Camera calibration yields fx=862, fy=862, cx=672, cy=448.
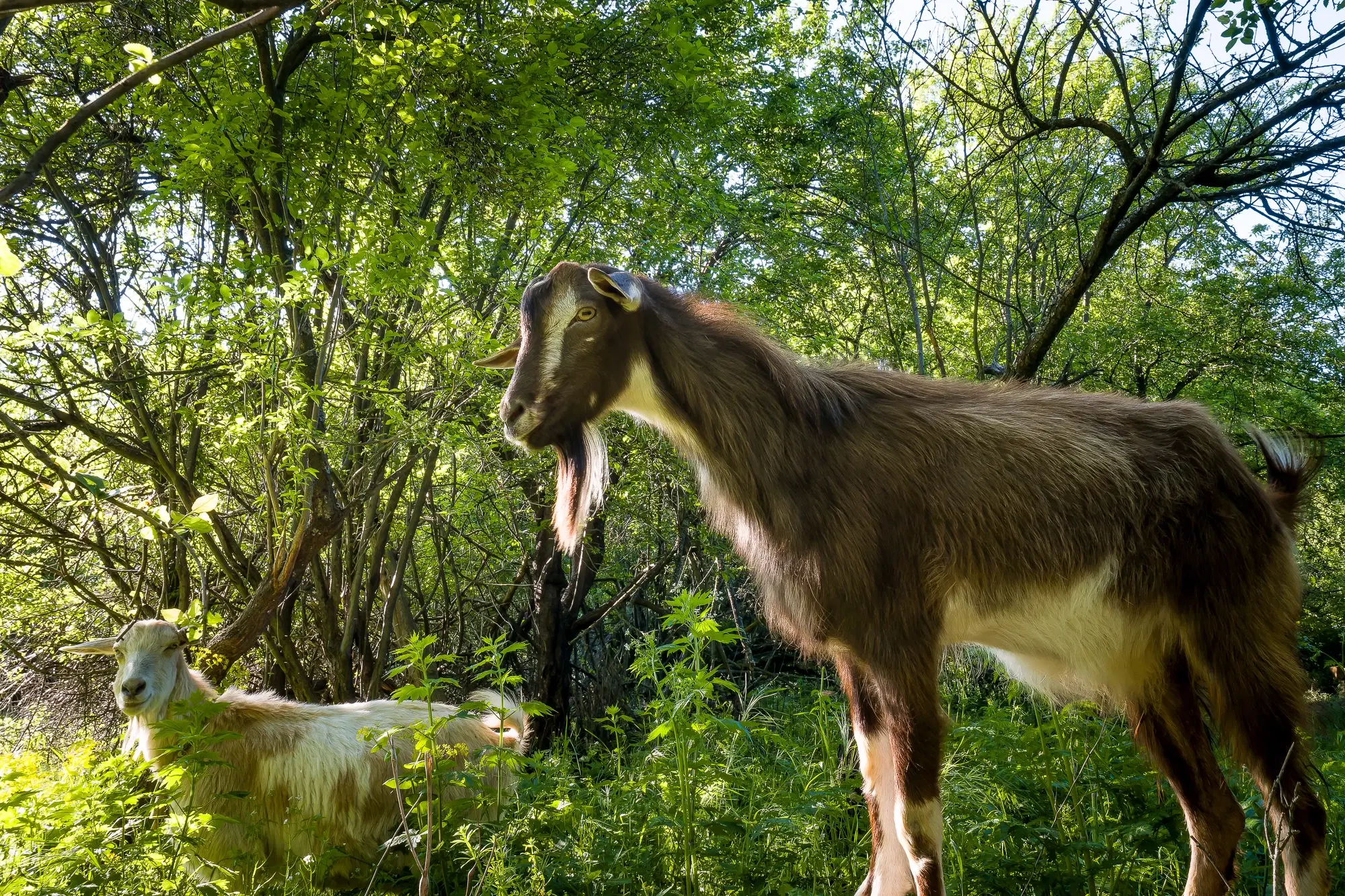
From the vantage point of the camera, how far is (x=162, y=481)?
6.04 m

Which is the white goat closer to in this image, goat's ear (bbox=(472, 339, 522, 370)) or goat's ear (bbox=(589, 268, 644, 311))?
goat's ear (bbox=(472, 339, 522, 370))

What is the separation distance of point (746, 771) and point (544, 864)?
1.49 metres

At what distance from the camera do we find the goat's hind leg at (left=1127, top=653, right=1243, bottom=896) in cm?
285

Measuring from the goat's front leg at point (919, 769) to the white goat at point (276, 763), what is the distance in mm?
2032

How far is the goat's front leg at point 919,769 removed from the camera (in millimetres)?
2510

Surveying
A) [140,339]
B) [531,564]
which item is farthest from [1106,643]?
[531,564]

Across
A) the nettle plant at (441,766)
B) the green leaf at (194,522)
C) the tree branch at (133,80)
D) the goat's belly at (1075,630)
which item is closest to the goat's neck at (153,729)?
the green leaf at (194,522)

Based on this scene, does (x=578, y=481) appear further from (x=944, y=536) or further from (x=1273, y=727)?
(x=1273, y=727)

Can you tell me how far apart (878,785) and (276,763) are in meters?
3.10

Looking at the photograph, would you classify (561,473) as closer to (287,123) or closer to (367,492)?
(367,492)

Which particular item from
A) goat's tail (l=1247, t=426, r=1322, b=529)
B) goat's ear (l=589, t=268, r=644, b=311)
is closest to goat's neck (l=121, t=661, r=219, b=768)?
goat's ear (l=589, t=268, r=644, b=311)

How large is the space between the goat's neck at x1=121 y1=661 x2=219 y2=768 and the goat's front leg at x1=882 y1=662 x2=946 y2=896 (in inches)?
129

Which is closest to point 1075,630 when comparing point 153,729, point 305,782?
point 305,782

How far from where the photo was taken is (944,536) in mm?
2725
